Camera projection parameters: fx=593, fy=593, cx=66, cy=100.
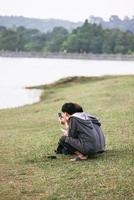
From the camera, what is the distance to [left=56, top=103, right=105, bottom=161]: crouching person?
903 cm

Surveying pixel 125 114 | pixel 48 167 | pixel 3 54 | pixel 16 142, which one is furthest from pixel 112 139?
pixel 3 54

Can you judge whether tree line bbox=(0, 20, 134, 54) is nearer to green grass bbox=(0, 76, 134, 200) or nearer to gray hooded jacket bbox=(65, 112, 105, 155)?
green grass bbox=(0, 76, 134, 200)

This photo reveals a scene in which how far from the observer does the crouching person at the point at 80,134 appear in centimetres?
903

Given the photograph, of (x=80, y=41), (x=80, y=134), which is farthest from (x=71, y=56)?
(x=80, y=134)

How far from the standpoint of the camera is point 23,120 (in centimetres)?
1827

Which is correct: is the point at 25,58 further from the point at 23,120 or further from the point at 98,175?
the point at 98,175

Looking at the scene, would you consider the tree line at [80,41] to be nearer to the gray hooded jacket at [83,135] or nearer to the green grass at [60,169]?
the green grass at [60,169]

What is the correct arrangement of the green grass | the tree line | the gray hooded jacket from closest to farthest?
1. the green grass
2. the gray hooded jacket
3. the tree line

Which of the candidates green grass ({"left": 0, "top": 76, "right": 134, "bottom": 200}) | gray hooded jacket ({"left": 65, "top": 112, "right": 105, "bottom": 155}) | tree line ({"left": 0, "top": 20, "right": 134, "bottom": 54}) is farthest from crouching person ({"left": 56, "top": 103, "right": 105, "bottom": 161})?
tree line ({"left": 0, "top": 20, "right": 134, "bottom": 54})

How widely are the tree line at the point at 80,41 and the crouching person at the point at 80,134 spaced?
288ft

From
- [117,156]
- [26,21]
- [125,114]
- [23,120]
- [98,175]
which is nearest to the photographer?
[98,175]

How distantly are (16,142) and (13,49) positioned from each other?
102074 millimetres

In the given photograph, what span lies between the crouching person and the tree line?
3452 inches

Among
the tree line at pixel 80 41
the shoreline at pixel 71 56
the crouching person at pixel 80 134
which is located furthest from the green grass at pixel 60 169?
the tree line at pixel 80 41
